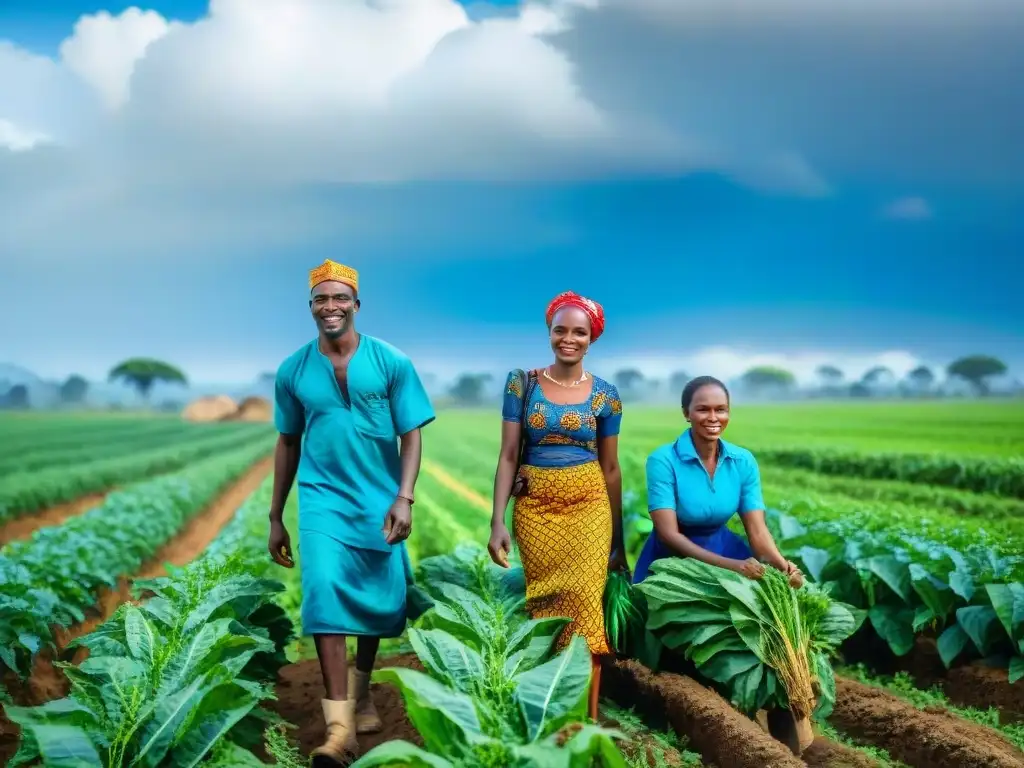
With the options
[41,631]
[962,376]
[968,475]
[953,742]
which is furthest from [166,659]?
[962,376]

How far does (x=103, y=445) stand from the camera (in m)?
31.4

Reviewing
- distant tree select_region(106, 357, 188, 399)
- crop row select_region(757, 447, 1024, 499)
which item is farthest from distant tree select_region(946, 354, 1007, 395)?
distant tree select_region(106, 357, 188, 399)

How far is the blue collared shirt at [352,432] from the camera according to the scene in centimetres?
411

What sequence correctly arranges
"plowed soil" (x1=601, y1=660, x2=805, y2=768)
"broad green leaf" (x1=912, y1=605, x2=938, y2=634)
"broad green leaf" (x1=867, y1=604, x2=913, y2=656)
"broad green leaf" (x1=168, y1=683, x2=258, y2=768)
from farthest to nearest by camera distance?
"broad green leaf" (x1=867, y1=604, x2=913, y2=656) → "broad green leaf" (x1=912, y1=605, x2=938, y2=634) → "plowed soil" (x1=601, y1=660, x2=805, y2=768) → "broad green leaf" (x1=168, y1=683, x2=258, y2=768)

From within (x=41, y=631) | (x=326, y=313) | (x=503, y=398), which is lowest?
(x=41, y=631)

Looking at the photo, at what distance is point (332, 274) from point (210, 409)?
50.7 m

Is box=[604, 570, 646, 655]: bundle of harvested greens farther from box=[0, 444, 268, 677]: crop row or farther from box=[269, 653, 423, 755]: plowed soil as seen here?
box=[0, 444, 268, 677]: crop row

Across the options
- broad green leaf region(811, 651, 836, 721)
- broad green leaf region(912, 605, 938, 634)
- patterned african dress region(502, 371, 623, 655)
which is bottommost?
broad green leaf region(912, 605, 938, 634)

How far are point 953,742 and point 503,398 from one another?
2354mm

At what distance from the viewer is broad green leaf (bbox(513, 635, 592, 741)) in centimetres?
274

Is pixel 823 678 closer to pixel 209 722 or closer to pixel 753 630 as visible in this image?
pixel 753 630

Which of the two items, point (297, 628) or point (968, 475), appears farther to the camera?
point (968, 475)

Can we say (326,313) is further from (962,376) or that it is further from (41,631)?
(962,376)

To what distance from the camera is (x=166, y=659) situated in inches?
130
